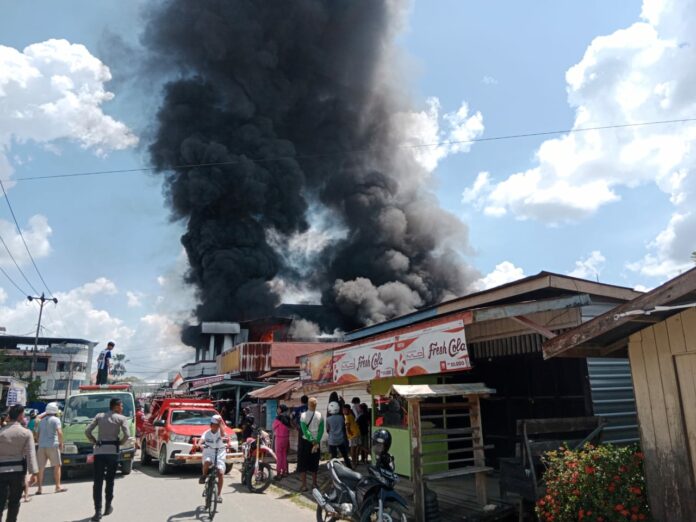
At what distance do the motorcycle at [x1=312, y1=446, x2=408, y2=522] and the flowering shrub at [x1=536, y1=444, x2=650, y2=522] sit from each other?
1640 millimetres

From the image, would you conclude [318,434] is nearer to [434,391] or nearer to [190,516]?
[190,516]

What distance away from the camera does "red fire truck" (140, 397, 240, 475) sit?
1143 cm

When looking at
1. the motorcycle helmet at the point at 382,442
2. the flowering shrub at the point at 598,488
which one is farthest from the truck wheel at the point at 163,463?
the flowering shrub at the point at 598,488

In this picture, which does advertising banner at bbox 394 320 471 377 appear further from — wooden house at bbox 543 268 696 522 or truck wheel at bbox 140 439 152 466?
truck wheel at bbox 140 439 152 466

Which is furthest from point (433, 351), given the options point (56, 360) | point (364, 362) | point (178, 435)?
point (56, 360)

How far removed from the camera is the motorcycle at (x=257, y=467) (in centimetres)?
942

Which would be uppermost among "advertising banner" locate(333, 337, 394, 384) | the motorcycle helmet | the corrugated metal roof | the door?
the corrugated metal roof

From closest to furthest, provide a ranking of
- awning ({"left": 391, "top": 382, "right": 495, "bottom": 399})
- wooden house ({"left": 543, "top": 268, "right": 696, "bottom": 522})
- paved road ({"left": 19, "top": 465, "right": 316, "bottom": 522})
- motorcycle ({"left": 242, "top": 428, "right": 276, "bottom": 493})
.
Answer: wooden house ({"left": 543, "top": 268, "right": 696, "bottom": 522}), awning ({"left": 391, "top": 382, "right": 495, "bottom": 399}), paved road ({"left": 19, "top": 465, "right": 316, "bottom": 522}), motorcycle ({"left": 242, "top": 428, "right": 276, "bottom": 493})

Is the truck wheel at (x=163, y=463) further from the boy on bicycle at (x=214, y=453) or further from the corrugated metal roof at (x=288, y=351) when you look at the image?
the corrugated metal roof at (x=288, y=351)

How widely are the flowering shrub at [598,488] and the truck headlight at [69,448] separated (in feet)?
33.2

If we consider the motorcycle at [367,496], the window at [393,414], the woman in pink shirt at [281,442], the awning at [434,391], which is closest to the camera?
the motorcycle at [367,496]

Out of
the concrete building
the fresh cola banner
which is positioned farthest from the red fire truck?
the concrete building

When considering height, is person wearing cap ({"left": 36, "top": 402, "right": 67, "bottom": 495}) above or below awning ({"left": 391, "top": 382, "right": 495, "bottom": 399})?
below

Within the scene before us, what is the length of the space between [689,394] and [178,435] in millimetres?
10664
